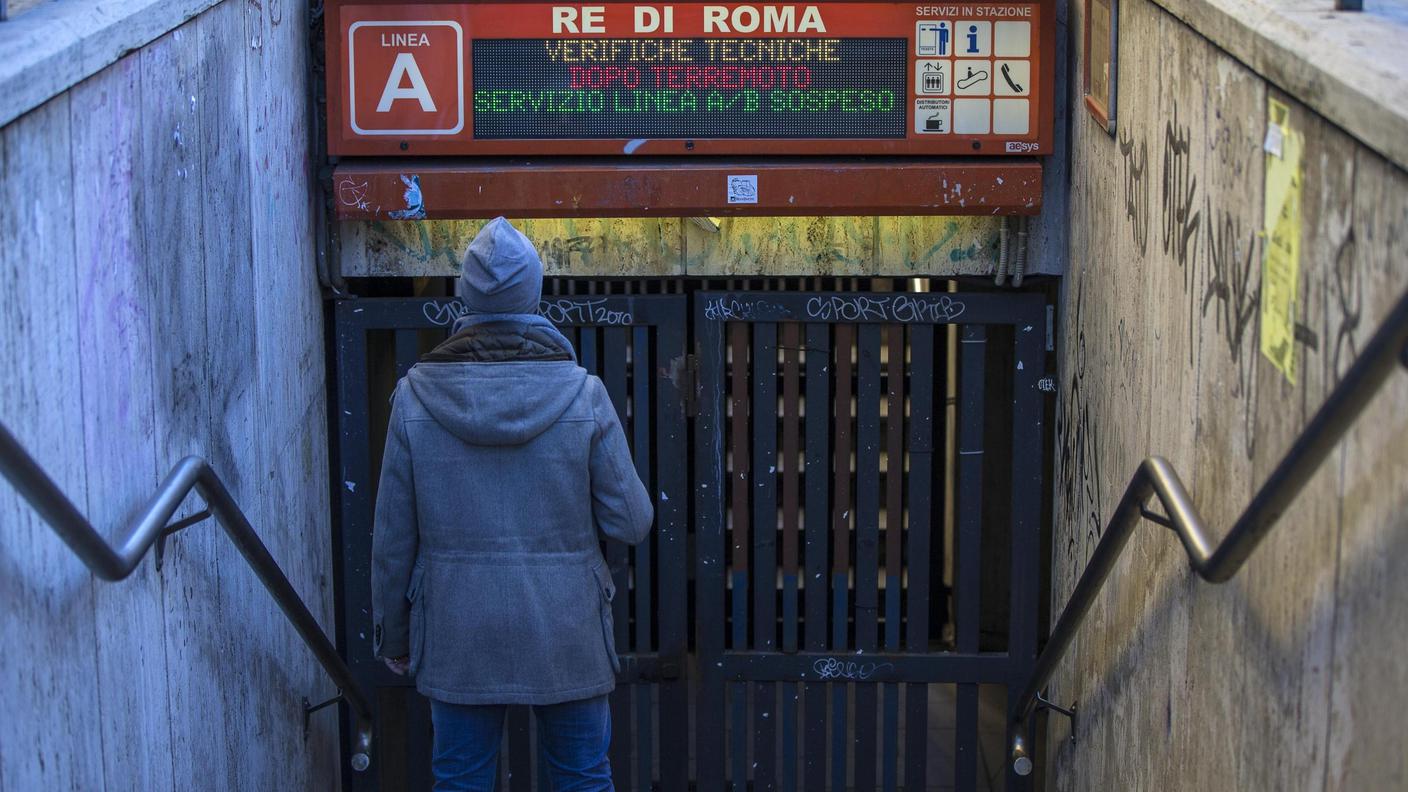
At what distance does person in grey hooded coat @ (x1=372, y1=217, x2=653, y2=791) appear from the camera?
3.47 meters

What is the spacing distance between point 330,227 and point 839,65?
1.48 meters

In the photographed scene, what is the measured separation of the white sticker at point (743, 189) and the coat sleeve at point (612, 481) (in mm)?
1146

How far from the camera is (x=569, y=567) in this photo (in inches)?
140

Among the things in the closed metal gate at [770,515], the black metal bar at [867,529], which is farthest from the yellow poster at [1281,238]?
the black metal bar at [867,529]

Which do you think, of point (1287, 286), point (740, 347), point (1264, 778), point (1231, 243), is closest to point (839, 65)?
point (740, 347)

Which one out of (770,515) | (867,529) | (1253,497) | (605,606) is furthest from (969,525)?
(1253,497)

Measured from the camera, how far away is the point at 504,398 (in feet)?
11.4

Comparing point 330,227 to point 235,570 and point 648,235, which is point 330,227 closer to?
point 648,235

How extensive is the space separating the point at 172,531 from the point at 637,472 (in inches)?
80.0

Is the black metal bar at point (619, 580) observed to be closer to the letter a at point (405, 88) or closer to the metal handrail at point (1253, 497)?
the letter a at point (405, 88)

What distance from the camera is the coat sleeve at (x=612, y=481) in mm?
3510

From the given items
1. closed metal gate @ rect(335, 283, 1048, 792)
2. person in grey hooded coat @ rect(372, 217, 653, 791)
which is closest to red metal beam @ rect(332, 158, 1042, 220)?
closed metal gate @ rect(335, 283, 1048, 792)

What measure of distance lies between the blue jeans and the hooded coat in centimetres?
9

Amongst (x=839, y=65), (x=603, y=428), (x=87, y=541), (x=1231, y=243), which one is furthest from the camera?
(x=839, y=65)
